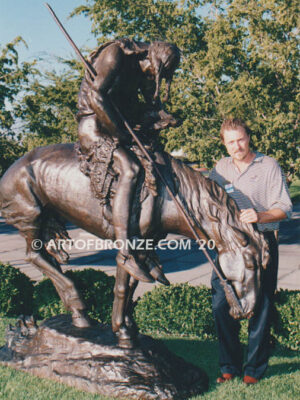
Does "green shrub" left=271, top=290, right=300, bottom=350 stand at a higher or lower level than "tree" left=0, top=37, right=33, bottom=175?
lower

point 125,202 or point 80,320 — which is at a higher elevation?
point 125,202

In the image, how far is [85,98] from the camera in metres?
3.57

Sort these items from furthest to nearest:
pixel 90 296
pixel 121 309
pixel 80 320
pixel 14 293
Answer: pixel 14 293 → pixel 90 296 → pixel 80 320 → pixel 121 309

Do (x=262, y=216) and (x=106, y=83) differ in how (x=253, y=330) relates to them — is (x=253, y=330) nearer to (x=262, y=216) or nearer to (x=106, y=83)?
(x=262, y=216)

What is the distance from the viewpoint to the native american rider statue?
3.29 meters

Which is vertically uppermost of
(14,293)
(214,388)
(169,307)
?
(14,293)

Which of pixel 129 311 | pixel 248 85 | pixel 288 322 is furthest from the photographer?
pixel 248 85

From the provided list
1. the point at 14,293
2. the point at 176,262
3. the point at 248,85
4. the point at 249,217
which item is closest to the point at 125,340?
the point at 249,217

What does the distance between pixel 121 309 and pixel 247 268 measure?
113 cm

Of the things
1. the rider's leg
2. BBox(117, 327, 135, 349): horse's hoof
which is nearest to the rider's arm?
the rider's leg

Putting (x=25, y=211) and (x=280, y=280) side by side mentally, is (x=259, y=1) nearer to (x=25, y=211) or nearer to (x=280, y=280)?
(x=280, y=280)

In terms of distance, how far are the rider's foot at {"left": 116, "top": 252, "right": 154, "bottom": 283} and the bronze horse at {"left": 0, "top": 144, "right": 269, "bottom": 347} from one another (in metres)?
0.18

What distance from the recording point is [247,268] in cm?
322

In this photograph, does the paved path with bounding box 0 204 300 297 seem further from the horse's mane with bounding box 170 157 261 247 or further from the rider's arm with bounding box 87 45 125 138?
the rider's arm with bounding box 87 45 125 138
